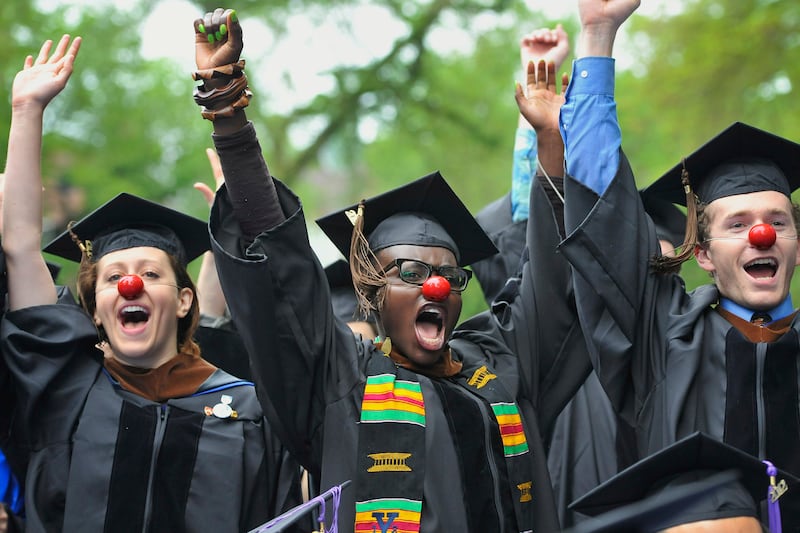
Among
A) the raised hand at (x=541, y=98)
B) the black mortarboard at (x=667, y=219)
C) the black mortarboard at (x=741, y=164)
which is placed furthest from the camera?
the black mortarboard at (x=667, y=219)

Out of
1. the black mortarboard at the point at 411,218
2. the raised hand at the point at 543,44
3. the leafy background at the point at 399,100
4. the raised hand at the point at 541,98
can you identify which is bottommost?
the black mortarboard at the point at 411,218

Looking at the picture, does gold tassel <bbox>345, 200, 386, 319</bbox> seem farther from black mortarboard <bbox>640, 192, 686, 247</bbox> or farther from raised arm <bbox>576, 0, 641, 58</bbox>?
black mortarboard <bbox>640, 192, 686, 247</bbox>

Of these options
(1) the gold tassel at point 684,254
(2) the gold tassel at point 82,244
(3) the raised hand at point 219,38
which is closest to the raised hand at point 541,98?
(1) the gold tassel at point 684,254

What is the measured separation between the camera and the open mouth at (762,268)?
14.6 feet

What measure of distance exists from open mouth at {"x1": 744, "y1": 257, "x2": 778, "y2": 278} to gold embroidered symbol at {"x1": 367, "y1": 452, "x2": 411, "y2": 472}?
4.64ft

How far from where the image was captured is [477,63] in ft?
55.3

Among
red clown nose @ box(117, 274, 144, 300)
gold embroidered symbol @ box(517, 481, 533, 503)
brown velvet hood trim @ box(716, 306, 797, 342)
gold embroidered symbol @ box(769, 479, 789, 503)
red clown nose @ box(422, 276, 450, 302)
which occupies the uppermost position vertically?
red clown nose @ box(117, 274, 144, 300)

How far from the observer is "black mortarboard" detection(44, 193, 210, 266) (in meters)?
5.02

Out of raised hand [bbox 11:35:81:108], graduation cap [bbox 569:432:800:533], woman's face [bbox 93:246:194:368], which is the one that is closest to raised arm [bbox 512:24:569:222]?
→ woman's face [bbox 93:246:194:368]

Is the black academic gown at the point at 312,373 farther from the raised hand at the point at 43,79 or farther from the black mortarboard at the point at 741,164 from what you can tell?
the black mortarboard at the point at 741,164

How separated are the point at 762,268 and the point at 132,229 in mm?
2452

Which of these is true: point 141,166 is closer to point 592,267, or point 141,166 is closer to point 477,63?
point 477,63

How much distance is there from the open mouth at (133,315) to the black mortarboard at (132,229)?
28cm

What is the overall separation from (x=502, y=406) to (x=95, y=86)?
10253 millimetres
